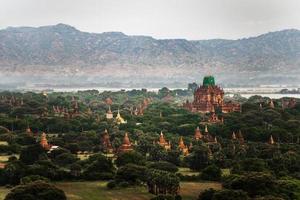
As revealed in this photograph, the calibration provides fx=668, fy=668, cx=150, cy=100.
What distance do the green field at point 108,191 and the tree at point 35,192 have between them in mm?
2764

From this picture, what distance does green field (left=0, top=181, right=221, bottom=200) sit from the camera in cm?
5816

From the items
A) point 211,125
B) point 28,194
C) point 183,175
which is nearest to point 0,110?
point 211,125

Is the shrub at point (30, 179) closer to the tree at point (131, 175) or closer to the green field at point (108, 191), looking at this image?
the green field at point (108, 191)

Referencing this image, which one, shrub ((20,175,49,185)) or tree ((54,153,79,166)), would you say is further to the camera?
tree ((54,153,79,166))

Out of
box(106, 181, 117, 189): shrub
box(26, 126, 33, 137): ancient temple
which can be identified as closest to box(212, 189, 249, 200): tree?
box(106, 181, 117, 189): shrub

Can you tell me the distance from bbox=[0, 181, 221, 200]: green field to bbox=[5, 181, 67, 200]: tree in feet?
9.07

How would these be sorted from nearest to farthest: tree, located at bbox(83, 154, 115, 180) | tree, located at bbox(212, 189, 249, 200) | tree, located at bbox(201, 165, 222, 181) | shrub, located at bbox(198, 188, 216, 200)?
tree, located at bbox(212, 189, 249, 200) → shrub, located at bbox(198, 188, 216, 200) → tree, located at bbox(83, 154, 115, 180) → tree, located at bbox(201, 165, 222, 181)

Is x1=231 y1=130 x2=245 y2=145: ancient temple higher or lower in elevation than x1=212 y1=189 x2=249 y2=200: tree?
higher

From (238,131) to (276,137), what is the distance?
24.5ft

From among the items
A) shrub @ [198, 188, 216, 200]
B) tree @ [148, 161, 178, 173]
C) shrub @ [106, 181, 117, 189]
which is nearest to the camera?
shrub @ [198, 188, 216, 200]

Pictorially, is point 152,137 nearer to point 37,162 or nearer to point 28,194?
point 37,162

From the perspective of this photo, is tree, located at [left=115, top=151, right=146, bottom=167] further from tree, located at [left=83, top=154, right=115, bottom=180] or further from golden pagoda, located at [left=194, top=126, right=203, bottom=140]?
golden pagoda, located at [left=194, top=126, right=203, bottom=140]

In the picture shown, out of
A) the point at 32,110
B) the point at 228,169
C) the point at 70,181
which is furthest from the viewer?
the point at 32,110

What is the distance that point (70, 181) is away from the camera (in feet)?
219
